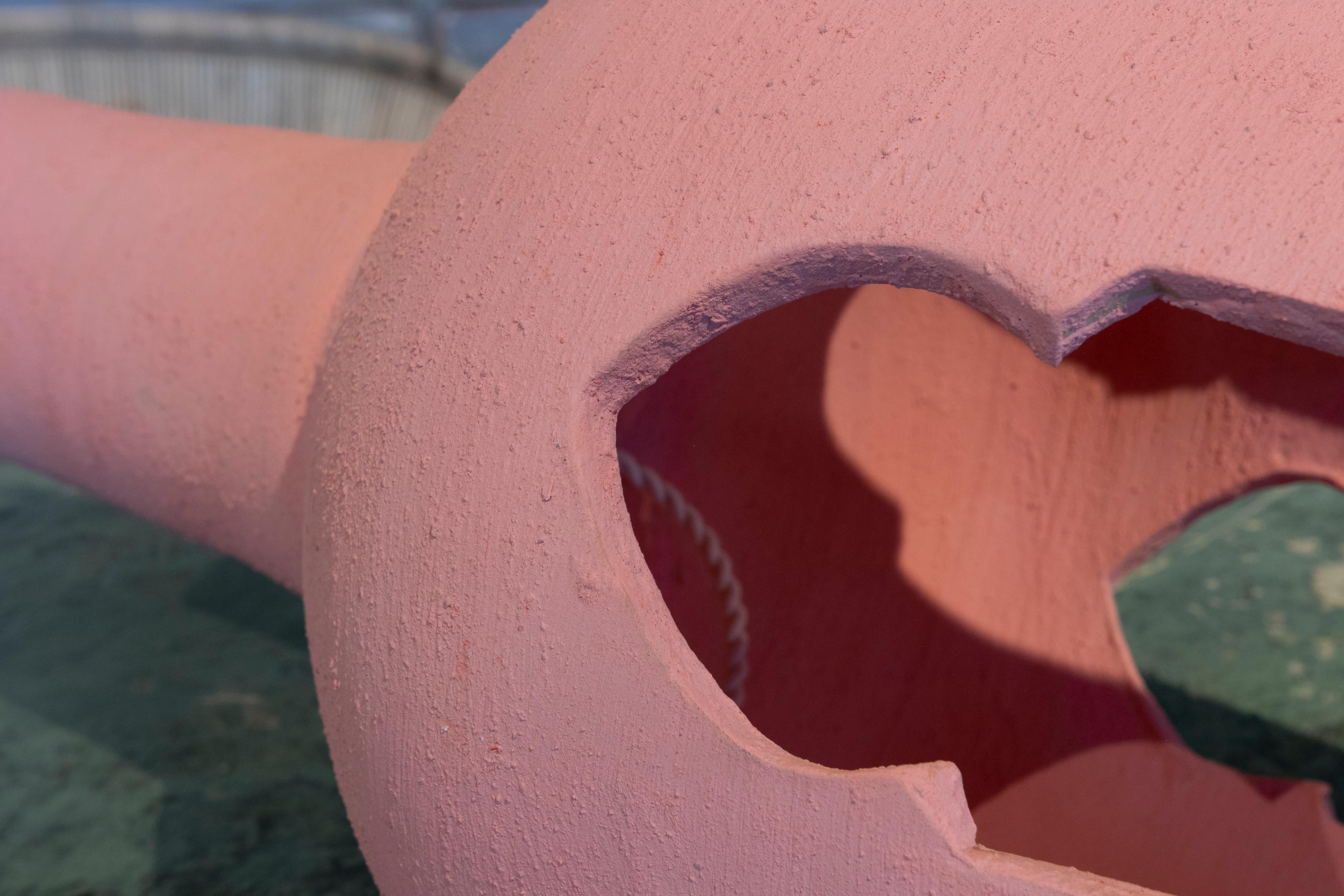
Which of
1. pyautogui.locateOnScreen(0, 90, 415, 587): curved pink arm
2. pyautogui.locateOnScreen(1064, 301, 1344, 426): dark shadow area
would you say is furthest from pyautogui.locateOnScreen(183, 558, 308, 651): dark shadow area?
pyautogui.locateOnScreen(1064, 301, 1344, 426): dark shadow area

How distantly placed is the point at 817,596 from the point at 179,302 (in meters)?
0.93

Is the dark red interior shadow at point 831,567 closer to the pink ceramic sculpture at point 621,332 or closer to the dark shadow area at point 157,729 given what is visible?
the pink ceramic sculpture at point 621,332

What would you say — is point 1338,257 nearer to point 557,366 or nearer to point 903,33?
point 903,33

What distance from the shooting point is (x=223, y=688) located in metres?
1.60

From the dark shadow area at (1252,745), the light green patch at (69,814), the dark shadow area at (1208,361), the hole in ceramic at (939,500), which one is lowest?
the light green patch at (69,814)

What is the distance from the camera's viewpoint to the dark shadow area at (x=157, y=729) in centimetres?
129

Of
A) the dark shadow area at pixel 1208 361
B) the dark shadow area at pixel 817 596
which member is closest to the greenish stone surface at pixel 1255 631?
the dark shadow area at pixel 817 596

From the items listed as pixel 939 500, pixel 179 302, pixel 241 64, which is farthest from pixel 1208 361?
pixel 241 64

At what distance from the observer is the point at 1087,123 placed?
62 centimetres

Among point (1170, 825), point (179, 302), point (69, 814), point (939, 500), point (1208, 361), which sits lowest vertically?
point (69, 814)

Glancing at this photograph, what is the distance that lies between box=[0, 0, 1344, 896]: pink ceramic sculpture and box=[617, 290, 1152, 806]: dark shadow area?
39mm

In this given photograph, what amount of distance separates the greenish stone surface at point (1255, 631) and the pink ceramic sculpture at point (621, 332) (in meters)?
0.27

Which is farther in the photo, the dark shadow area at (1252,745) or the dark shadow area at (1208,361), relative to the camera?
the dark shadow area at (1252,745)

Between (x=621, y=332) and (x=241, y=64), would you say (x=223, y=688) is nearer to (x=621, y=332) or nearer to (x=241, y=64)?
(x=621, y=332)
